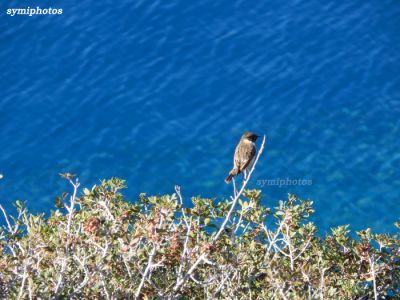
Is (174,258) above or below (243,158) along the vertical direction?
above

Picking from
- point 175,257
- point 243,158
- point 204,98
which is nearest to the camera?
point 175,257

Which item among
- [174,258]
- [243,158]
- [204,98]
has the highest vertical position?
[174,258]

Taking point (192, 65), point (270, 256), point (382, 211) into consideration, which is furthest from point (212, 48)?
point (270, 256)

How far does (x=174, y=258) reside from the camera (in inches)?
261

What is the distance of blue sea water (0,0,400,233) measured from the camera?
13.4m

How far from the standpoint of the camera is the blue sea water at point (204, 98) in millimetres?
13430

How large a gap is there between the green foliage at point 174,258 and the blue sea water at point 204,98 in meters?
5.36

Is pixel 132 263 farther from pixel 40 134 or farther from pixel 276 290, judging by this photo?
pixel 40 134

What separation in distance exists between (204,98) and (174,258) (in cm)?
851

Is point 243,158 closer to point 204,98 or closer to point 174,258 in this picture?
point 174,258

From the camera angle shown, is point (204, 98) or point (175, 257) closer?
point (175, 257)

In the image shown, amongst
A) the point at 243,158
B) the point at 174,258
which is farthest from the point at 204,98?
the point at 174,258

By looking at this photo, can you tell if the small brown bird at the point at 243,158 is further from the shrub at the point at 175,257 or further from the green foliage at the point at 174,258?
the shrub at the point at 175,257

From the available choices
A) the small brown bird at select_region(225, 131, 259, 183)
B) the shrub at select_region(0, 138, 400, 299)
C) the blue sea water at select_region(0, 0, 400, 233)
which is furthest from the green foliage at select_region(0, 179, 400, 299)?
the blue sea water at select_region(0, 0, 400, 233)
